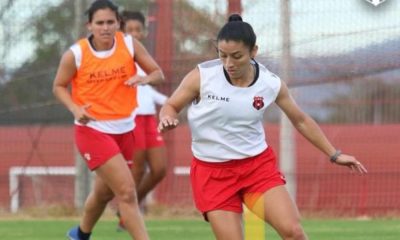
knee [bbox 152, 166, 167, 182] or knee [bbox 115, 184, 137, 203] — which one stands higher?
knee [bbox 115, 184, 137, 203]

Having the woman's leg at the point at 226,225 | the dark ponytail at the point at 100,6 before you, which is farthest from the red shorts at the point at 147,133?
the woman's leg at the point at 226,225

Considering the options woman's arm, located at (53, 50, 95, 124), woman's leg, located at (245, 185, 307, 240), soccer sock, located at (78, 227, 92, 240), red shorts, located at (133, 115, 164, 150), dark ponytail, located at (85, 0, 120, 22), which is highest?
dark ponytail, located at (85, 0, 120, 22)

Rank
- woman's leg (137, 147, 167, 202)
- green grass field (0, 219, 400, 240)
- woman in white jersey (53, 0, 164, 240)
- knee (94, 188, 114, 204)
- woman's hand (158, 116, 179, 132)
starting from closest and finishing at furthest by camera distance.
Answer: woman's hand (158, 116, 179, 132)
woman in white jersey (53, 0, 164, 240)
knee (94, 188, 114, 204)
green grass field (0, 219, 400, 240)
woman's leg (137, 147, 167, 202)

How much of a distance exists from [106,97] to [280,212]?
8.50 feet

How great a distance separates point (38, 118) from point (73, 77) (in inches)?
226

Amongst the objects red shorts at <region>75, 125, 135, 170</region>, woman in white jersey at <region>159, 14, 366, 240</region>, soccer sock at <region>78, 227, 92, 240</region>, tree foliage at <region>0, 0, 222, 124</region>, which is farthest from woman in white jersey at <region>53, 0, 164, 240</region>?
tree foliage at <region>0, 0, 222, 124</region>

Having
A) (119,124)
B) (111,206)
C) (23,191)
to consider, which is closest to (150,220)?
(111,206)

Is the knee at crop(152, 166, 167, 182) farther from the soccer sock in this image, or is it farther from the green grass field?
the soccer sock

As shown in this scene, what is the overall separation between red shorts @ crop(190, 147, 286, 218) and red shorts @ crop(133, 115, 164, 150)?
4.12m

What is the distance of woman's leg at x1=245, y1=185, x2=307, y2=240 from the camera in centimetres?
700

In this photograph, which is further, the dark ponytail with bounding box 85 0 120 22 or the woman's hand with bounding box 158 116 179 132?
the dark ponytail with bounding box 85 0 120 22

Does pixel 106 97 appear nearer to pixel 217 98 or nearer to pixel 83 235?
pixel 83 235

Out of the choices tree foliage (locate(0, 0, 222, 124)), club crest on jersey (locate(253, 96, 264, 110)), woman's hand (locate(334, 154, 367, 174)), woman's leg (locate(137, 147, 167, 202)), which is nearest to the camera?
club crest on jersey (locate(253, 96, 264, 110))

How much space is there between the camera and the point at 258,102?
7.20 meters
